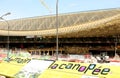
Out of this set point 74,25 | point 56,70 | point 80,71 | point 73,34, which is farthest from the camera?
point 73,34

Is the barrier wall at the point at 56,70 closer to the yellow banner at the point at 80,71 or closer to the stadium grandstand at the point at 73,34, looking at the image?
the yellow banner at the point at 80,71

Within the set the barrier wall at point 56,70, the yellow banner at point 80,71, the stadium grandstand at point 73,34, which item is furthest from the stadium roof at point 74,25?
the yellow banner at point 80,71

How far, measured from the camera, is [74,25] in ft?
234

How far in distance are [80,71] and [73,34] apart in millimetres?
55286

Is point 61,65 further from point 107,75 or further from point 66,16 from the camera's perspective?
point 66,16

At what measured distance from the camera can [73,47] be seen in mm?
76750

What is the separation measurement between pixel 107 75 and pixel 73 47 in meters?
61.6

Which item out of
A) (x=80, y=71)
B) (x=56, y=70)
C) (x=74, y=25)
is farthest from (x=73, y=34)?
(x=80, y=71)

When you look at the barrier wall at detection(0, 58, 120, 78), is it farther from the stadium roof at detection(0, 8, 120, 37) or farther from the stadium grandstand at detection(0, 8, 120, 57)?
the stadium roof at detection(0, 8, 120, 37)

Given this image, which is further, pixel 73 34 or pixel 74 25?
A: pixel 73 34

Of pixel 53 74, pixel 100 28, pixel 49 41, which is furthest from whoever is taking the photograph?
pixel 49 41

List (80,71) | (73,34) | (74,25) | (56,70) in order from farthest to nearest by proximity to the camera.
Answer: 1. (73,34)
2. (74,25)
3. (56,70)
4. (80,71)

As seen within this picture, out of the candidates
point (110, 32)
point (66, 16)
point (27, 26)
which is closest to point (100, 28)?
point (110, 32)

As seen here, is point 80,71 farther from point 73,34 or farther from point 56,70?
point 73,34
